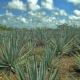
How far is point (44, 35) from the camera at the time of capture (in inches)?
518

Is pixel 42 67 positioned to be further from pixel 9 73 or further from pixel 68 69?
pixel 68 69

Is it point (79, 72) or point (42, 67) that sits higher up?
point (42, 67)

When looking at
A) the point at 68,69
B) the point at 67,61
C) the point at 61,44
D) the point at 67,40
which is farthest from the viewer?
the point at 67,40

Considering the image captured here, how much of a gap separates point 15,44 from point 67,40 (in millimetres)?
3750

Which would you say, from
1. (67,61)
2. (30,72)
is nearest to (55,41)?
(67,61)

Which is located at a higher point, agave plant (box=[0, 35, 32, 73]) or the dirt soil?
agave plant (box=[0, 35, 32, 73])

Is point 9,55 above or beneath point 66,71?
above

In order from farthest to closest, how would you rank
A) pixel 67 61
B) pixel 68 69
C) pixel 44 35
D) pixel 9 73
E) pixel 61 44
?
pixel 44 35
pixel 61 44
pixel 67 61
pixel 68 69
pixel 9 73

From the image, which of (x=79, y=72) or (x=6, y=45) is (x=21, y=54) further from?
(x=79, y=72)

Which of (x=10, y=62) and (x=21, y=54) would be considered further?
(x=21, y=54)

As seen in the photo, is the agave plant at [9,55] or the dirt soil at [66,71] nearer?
the dirt soil at [66,71]

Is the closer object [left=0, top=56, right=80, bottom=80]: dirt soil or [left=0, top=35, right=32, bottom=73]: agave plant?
[left=0, top=56, right=80, bottom=80]: dirt soil

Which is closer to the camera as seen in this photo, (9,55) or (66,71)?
(9,55)

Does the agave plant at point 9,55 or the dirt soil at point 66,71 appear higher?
the agave plant at point 9,55
